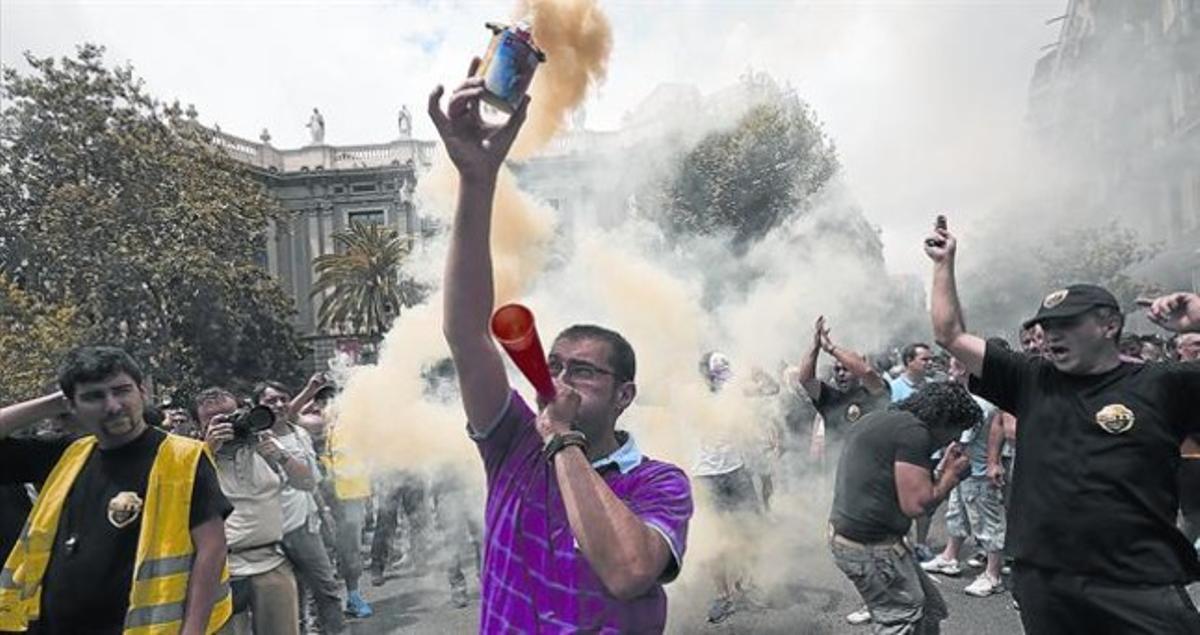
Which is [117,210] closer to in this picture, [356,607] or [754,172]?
[754,172]

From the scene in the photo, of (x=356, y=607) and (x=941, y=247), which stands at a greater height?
(x=941, y=247)

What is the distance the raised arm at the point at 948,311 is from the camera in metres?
3.56

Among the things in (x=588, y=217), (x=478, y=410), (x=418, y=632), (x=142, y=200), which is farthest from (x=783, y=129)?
(x=478, y=410)

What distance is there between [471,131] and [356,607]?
20.0 feet

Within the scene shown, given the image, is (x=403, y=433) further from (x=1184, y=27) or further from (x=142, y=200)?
(x=142, y=200)

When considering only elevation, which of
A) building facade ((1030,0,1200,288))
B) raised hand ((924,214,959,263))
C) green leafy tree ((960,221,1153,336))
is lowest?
raised hand ((924,214,959,263))

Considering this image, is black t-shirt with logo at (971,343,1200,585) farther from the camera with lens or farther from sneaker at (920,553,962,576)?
sneaker at (920,553,962,576)

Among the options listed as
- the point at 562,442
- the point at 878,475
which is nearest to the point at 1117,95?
the point at 878,475

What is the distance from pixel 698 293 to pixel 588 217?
2.16 metres

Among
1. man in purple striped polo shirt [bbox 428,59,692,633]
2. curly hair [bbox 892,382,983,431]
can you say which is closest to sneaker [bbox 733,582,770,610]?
curly hair [bbox 892,382,983,431]

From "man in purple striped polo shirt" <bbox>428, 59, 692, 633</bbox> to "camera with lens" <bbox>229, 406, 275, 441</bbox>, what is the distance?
234 cm

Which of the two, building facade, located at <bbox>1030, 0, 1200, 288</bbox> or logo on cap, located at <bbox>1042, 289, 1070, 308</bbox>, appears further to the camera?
building facade, located at <bbox>1030, 0, 1200, 288</bbox>

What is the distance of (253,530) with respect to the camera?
4688 millimetres

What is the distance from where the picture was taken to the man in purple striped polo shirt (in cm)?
184
